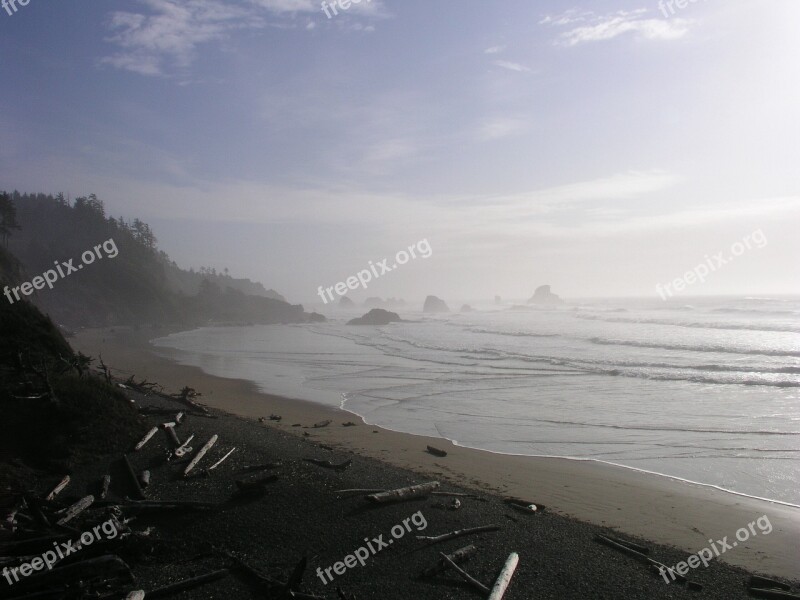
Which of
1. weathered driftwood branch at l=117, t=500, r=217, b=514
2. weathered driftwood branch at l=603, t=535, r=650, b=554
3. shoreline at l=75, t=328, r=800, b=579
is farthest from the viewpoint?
shoreline at l=75, t=328, r=800, b=579

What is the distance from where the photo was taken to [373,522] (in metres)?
7.82

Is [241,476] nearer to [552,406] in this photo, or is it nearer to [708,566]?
[708,566]

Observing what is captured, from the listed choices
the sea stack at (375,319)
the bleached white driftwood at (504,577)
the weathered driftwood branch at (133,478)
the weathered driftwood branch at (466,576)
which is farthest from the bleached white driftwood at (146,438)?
the sea stack at (375,319)

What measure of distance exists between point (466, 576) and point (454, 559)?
16.9 inches

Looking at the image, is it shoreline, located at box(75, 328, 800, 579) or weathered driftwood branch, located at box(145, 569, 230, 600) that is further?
shoreline, located at box(75, 328, 800, 579)

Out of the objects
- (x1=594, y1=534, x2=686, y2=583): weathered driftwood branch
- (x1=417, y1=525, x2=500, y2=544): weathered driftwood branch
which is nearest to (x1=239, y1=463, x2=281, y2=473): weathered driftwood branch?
(x1=417, y1=525, x2=500, y2=544): weathered driftwood branch

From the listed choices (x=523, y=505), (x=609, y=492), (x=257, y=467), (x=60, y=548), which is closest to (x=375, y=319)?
(x=257, y=467)

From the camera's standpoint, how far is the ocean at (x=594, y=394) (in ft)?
42.2

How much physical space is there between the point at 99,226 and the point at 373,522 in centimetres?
11121

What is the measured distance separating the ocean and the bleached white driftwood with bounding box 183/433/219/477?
622 centimetres

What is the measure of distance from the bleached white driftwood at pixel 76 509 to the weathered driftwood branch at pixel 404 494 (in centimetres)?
478

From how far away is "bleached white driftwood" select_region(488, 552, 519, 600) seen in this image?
19.5ft

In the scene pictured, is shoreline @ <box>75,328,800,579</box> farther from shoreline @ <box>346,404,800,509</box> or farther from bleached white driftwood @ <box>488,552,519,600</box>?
bleached white driftwood @ <box>488,552,519,600</box>

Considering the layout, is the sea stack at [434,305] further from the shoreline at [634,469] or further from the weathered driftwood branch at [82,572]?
the weathered driftwood branch at [82,572]
